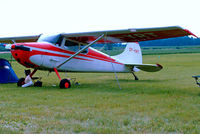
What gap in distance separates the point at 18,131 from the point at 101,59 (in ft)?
26.9

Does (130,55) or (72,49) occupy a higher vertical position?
(72,49)

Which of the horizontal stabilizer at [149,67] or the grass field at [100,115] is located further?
the horizontal stabilizer at [149,67]

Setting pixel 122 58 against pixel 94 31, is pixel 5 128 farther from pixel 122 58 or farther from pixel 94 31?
pixel 122 58

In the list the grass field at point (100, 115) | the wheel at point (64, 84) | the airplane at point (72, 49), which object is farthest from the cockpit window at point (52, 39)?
the grass field at point (100, 115)

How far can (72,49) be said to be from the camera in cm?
1121

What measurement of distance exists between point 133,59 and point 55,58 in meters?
5.07

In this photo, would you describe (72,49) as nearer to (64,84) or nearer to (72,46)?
(72,46)

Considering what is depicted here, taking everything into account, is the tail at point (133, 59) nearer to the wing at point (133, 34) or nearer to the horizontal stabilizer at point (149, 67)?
the horizontal stabilizer at point (149, 67)

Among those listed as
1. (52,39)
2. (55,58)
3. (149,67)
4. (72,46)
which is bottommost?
(149,67)

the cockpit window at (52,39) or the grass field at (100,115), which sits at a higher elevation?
the cockpit window at (52,39)

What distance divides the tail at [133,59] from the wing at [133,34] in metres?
1.90

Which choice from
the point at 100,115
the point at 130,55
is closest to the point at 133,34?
the point at 130,55

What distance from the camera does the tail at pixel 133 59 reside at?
1304 centimetres

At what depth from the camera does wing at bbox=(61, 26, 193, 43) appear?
9414mm
